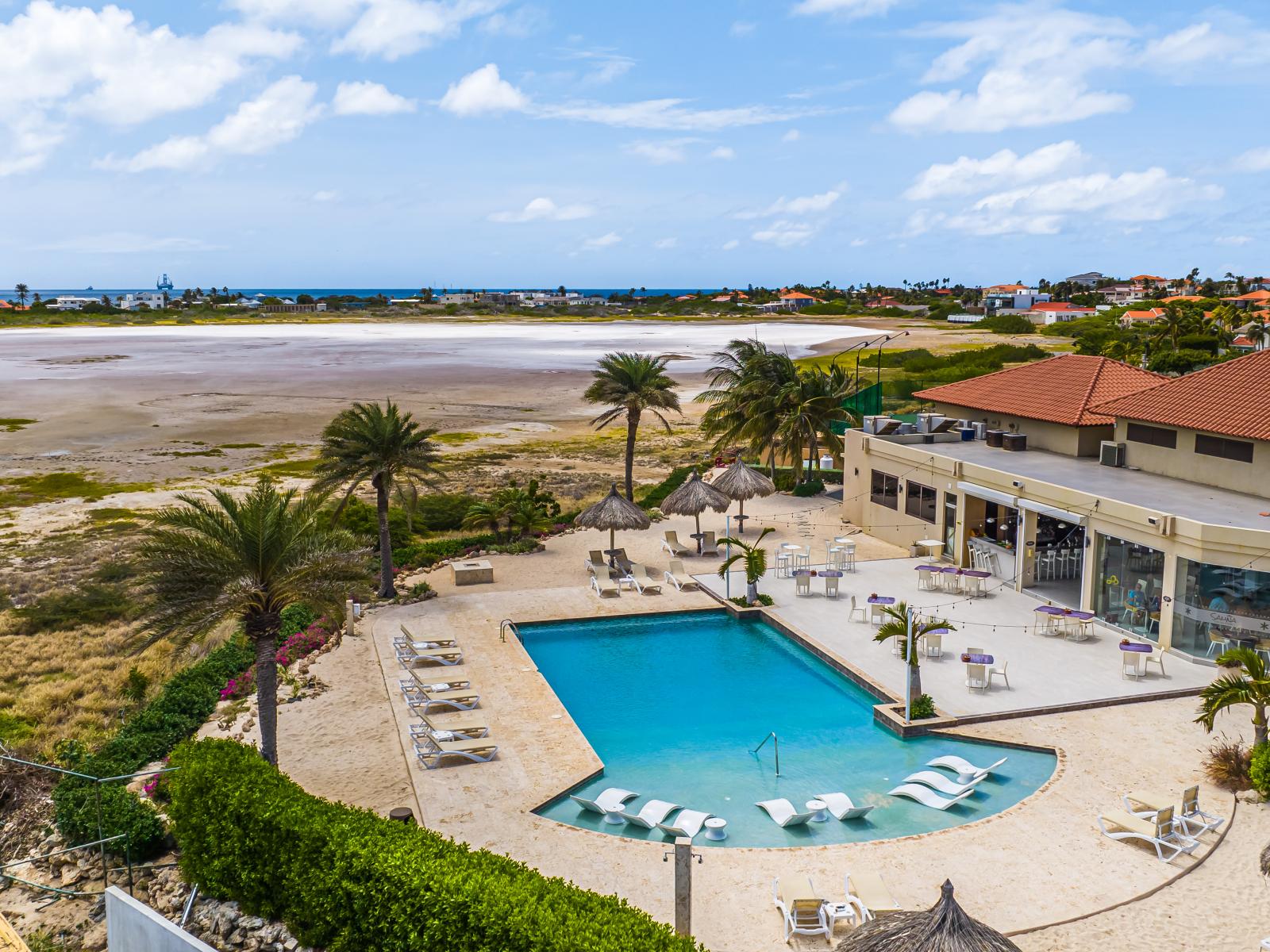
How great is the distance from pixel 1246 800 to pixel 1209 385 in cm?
1261

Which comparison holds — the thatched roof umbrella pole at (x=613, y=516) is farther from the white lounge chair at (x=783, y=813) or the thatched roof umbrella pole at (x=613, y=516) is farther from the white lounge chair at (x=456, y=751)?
the white lounge chair at (x=783, y=813)

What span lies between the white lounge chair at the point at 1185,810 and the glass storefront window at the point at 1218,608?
5.97m

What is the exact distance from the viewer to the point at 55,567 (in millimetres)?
28609

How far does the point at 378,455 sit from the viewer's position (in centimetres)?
2341

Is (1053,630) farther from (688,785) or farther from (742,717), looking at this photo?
(688,785)

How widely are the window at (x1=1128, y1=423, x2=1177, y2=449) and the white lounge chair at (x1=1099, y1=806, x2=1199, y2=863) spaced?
43.6ft

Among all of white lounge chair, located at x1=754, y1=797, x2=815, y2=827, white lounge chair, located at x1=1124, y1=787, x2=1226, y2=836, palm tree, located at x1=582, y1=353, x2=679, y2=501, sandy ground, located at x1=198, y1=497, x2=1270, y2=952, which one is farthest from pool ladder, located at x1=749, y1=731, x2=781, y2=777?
palm tree, located at x1=582, y1=353, x2=679, y2=501

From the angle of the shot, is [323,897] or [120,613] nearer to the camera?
[323,897]

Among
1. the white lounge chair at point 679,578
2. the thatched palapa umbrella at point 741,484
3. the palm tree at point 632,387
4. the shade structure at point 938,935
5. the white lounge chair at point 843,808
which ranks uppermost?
the palm tree at point 632,387

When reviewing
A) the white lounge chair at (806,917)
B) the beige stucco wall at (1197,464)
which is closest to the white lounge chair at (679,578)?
the beige stucco wall at (1197,464)

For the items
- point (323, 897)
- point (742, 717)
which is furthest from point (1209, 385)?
point (323, 897)

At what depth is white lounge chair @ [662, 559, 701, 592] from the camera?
2422 cm

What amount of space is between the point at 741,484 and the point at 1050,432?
8.38 m

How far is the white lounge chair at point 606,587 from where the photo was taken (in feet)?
76.7
